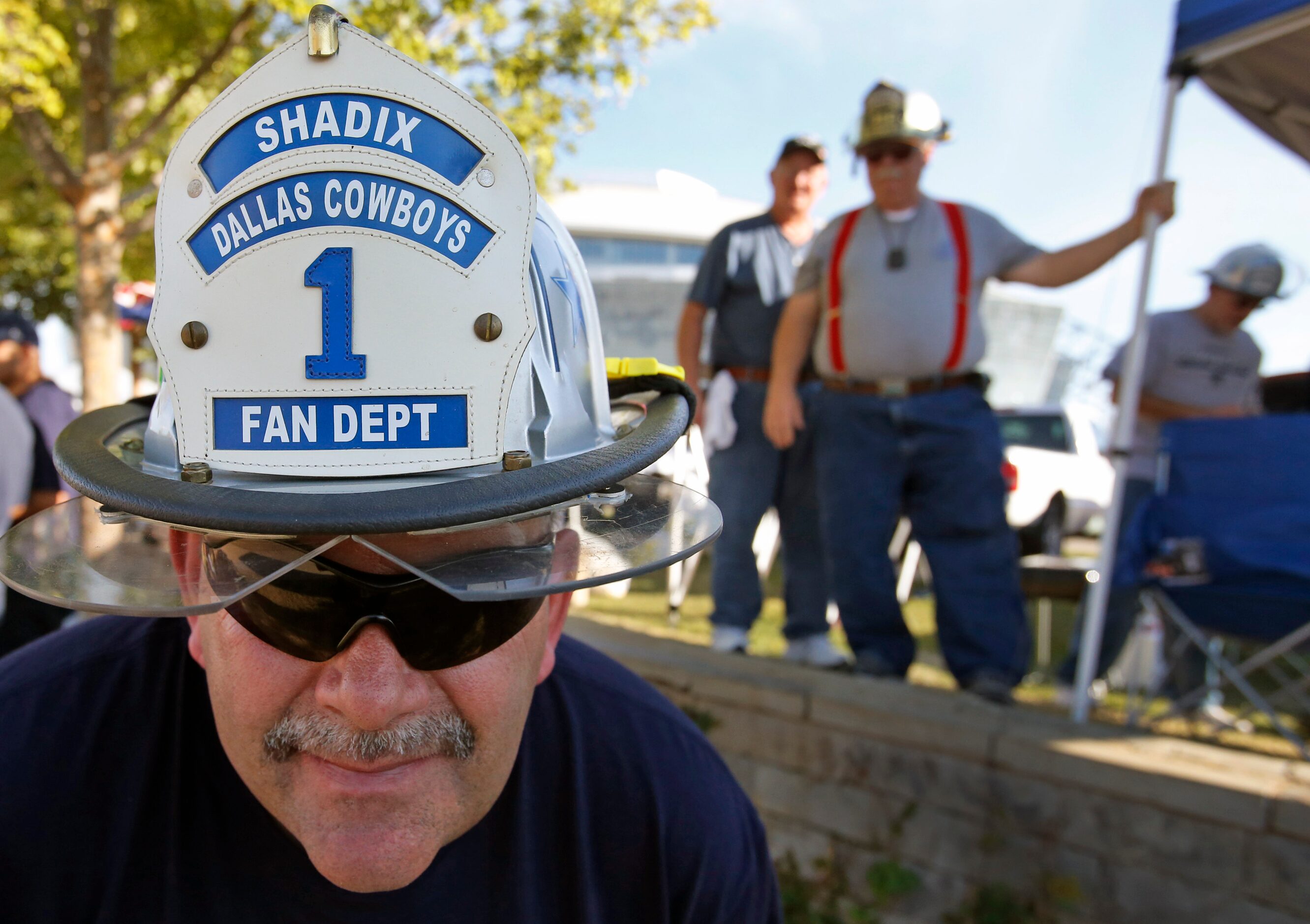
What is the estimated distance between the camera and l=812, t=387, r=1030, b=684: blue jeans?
10.8 ft

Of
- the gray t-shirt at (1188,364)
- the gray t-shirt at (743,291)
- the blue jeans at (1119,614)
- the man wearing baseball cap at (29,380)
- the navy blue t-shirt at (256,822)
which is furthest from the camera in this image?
the man wearing baseball cap at (29,380)

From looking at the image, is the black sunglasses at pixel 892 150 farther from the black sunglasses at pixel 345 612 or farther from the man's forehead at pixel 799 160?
the black sunglasses at pixel 345 612

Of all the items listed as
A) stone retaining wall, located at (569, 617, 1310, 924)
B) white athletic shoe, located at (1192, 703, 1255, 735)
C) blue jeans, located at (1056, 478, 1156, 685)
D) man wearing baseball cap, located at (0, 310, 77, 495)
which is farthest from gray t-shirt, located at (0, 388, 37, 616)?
white athletic shoe, located at (1192, 703, 1255, 735)

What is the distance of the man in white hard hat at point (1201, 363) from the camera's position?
4.13 meters

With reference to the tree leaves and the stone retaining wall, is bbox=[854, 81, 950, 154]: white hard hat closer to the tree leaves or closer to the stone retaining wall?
the stone retaining wall

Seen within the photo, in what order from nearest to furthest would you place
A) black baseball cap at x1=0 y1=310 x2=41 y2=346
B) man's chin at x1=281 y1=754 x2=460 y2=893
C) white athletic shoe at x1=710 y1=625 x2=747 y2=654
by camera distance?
man's chin at x1=281 y1=754 x2=460 y2=893 < white athletic shoe at x1=710 y1=625 x2=747 y2=654 < black baseball cap at x1=0 y1=310 x2=41 y2=346

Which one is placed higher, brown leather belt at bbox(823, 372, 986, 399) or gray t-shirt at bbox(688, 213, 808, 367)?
gray t-shirt at bbox(688, 213, 808, 367)

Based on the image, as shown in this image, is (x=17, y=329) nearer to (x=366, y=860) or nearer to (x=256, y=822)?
(x=256, y=822)

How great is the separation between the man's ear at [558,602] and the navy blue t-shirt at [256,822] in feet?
0.52

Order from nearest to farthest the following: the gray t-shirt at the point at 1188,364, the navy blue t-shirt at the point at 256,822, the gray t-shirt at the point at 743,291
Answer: the navy blue t-shirt at the point at 256,822, the gray t-shirt at the point at 743,291, the gray t-shirt at the point at 1188,364

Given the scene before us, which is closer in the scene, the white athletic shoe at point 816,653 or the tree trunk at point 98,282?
the white athletic shoe at point 816,653

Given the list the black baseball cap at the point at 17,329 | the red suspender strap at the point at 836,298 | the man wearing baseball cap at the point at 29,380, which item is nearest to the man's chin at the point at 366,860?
the red suspender strap at the point at 836,298

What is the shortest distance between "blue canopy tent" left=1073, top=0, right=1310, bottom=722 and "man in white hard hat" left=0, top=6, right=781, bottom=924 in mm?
2376

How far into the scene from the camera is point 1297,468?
10.6 feet
